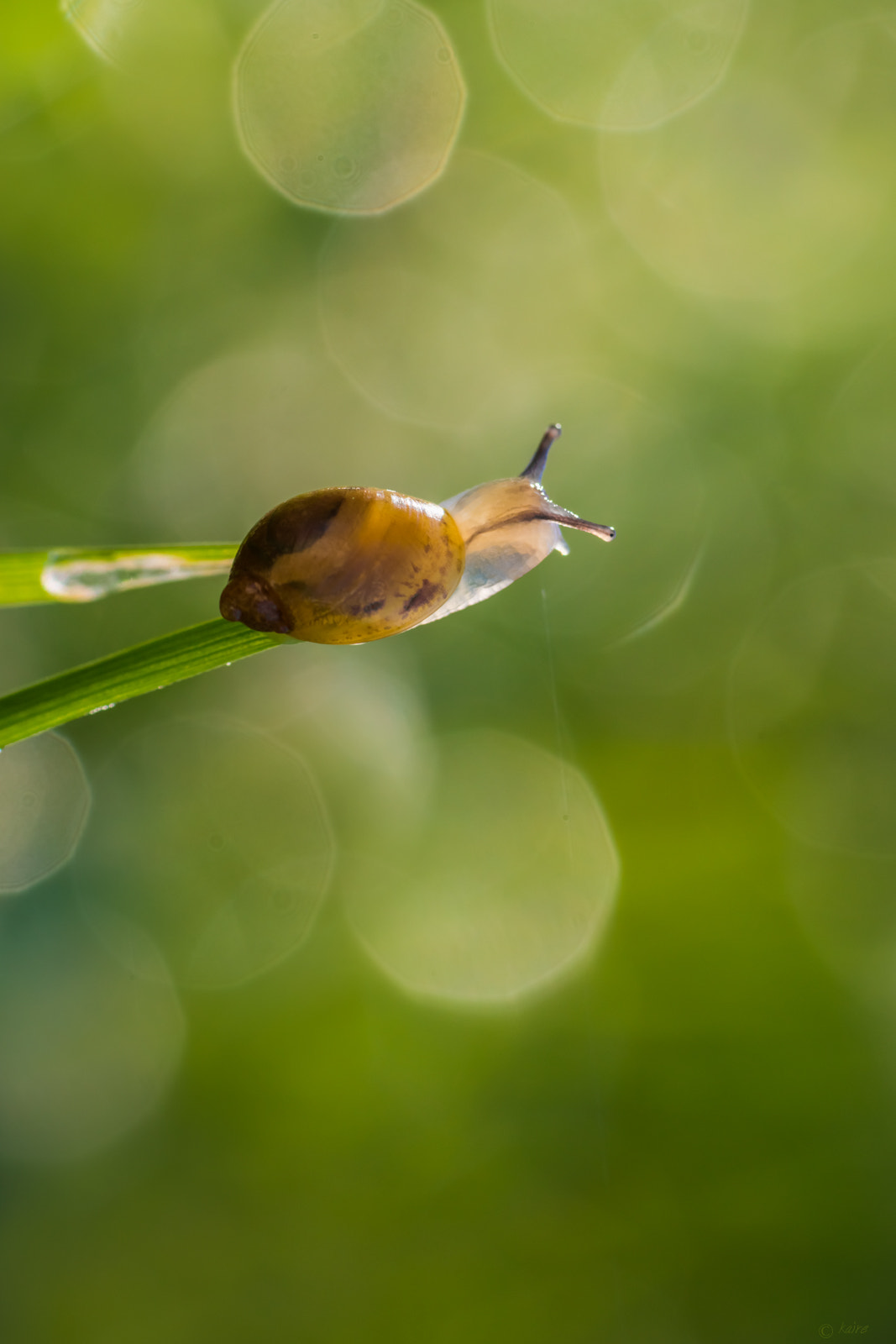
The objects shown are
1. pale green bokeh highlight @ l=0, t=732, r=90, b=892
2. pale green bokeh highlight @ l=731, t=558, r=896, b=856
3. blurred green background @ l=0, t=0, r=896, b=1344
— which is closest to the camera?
blurred green background @ l=0, t=0, r=896, b=1344

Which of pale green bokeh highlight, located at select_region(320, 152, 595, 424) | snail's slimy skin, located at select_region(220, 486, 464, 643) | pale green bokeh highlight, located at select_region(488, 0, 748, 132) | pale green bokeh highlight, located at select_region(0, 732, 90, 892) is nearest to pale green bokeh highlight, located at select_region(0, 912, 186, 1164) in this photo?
pale green bokeh highlight, located at select_region(0, 732, 90, 892)

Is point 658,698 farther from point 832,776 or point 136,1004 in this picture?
point 136,1004

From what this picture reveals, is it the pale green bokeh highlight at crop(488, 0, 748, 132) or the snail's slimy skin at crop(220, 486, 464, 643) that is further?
the pale green bokeh highlight at crop(488, 0, 748, 132)

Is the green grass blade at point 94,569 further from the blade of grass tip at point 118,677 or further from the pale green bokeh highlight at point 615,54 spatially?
→ the pale green bokeh highlight at point 615,54

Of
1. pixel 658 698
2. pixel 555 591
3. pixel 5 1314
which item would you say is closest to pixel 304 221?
pixel 555 591

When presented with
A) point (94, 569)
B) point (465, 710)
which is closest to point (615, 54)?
point (465, 710)

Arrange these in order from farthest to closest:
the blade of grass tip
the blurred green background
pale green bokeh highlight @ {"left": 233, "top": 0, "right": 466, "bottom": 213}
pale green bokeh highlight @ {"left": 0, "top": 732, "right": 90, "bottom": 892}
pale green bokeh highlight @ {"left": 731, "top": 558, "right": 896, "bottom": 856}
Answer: pale green bokeh highlight @ {"left": 233, "top": 0, "right": 466, "bottom": 213} < pale green bokeh highlight @ {"left": 731, "top": 558, "right": 896, "bottom": 856} < pale green bokeh highlight @ {"left": 0, "top": 732, "right": 90, "bottom": 892} < the blurred green background < the blade of grass tip

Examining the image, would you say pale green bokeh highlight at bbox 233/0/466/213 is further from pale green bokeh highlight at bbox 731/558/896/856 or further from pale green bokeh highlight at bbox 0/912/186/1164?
pale green bokeh highlight at bbox 0/912/186/1164
